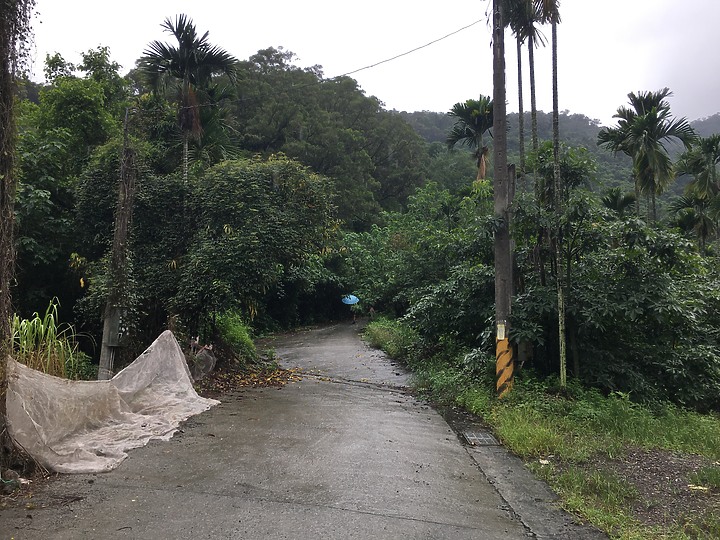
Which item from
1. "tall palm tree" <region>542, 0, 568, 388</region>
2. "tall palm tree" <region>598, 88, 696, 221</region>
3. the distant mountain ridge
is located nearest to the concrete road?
"tall palm tree" <region>542, 0, 568, 388</region>

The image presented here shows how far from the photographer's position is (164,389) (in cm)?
894

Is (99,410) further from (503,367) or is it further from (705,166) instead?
(705,166)

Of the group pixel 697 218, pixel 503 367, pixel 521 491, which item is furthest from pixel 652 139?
pixel 521 491

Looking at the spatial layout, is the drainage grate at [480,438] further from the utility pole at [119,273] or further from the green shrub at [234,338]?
the green shrub at [234,338]

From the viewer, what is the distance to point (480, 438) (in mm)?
8297

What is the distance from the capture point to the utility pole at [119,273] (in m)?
9.48

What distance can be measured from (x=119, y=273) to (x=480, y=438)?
651 cm

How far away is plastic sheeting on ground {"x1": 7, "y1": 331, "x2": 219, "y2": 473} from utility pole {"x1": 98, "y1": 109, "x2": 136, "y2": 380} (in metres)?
0.97

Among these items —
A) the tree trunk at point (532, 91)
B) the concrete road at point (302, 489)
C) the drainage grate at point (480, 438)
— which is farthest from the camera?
the tree trunk at point (532, 91)

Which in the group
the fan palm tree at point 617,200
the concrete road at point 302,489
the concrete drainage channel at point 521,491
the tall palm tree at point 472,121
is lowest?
the concrete drainage channel at point 521,491

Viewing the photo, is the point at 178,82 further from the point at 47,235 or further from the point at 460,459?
the point at 460,459

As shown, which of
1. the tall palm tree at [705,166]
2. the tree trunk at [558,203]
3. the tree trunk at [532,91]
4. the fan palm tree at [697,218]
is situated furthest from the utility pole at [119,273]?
the fan palm tree at [697,218]

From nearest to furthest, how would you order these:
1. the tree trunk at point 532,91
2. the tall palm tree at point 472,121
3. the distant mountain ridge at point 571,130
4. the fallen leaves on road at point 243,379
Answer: the fallen leaves on road at point 243,379
the tree trunk at point 532,91
the tall palm tree at point 472,121
the distant mountain ridge at point 571,130

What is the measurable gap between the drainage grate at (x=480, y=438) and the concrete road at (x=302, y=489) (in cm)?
20
